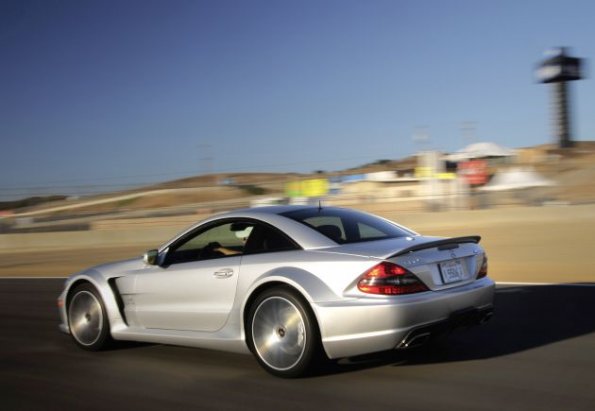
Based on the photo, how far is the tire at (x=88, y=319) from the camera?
6.47 metres

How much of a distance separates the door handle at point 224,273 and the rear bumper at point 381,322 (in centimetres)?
92

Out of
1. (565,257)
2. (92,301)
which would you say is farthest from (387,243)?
(565,257)

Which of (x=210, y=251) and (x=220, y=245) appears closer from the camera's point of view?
(x=210, y=251)

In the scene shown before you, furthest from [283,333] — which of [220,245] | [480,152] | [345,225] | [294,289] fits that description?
[480,152]

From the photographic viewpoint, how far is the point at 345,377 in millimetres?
5203

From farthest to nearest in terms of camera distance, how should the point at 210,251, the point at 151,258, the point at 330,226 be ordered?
the point at 151,258 < the point at 210,251 < the point at 330,226

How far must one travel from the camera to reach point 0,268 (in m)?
20.6

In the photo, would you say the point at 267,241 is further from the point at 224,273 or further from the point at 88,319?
the point at 88,319

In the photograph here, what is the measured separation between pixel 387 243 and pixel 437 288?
0.54m

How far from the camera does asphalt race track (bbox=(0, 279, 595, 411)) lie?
461cm

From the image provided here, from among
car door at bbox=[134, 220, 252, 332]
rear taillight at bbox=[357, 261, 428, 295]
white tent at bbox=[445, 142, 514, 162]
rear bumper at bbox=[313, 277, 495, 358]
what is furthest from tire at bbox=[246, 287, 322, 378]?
white tent at bbox=[445, 142, 514, 162]

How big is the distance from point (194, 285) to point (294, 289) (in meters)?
1.08

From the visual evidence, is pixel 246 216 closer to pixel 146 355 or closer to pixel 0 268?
pixel 146 355

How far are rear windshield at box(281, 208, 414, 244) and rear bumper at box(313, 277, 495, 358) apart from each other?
709mm
